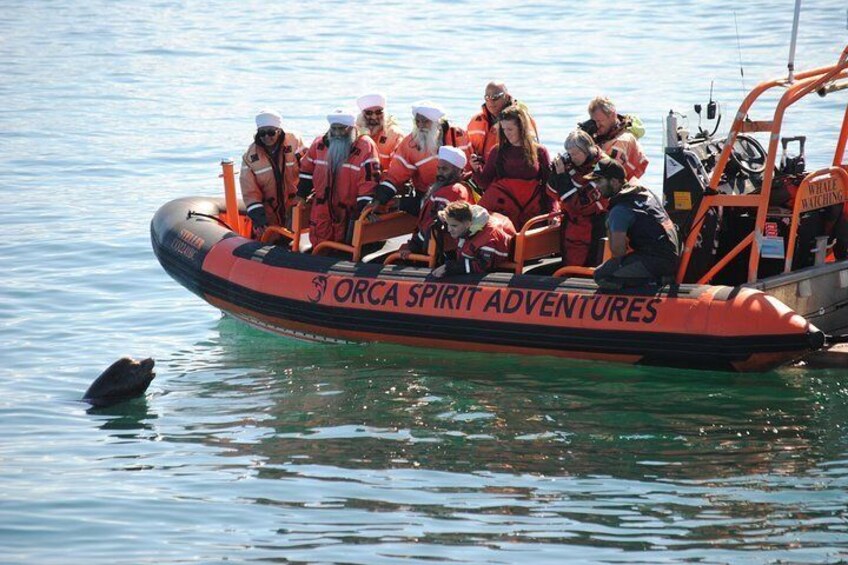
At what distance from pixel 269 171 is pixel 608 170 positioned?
302 cm

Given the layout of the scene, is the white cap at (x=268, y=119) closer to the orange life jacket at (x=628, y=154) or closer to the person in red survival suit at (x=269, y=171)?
the person in red survival suit at (x=269, y=171)

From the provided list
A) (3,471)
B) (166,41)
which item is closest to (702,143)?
(3,471)

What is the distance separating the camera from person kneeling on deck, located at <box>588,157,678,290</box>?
29.5ft

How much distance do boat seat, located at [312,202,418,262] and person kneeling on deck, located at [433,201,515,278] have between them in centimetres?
73

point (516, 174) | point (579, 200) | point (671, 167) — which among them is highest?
point (671, 167)

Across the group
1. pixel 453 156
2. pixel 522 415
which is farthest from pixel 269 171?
pixel 522 415

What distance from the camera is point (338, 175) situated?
1045 cm

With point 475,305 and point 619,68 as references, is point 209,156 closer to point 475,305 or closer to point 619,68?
point 619,68

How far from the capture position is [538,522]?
730 centimetres

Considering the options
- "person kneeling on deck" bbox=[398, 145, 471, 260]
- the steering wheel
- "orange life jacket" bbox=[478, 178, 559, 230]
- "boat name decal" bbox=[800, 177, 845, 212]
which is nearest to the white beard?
"person kneeling on deck" bbox=[398, 145, 471, 260]

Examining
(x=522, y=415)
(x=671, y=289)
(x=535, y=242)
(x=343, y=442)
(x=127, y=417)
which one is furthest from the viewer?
(x=535, y=242)

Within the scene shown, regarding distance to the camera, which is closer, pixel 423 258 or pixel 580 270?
pixel 580 270

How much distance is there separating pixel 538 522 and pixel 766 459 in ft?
5.25

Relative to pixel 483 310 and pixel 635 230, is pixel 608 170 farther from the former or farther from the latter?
pixel 483 310
